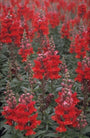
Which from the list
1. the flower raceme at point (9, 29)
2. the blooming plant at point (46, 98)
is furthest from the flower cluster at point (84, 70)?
the flower raceme at point (9, 29)

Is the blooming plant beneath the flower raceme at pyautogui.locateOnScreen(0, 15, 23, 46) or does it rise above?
beneath

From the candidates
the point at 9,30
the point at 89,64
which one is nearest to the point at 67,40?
the point at 9,30

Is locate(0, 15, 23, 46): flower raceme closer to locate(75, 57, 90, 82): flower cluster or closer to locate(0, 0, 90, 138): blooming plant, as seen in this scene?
locate(0, 0, 90, 138): blooming plant

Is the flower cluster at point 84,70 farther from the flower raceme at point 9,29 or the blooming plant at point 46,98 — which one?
the flower raceme at point 9,29

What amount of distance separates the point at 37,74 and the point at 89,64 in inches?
40.6

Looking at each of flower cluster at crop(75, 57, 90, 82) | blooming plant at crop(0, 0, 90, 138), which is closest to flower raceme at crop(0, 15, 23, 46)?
blooming plant at crop(0, 0, 90, 138)

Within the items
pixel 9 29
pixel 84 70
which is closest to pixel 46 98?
pixel 84 70

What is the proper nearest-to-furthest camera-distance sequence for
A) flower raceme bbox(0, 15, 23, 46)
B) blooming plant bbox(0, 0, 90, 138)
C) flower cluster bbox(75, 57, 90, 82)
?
blooming plant bbox(0, 0, 90, 138) → flower cluster bbox(75, 57, 90, 82) → flower raceme bbox(0, 15, 23, 46)

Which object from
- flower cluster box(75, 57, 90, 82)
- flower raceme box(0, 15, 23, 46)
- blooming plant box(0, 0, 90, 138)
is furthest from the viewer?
flower raceme box(0, 15, 23, 46)

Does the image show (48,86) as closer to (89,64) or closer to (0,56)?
(89,64)

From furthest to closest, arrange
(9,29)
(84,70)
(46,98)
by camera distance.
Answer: (9,29), (46,98), (84,70)

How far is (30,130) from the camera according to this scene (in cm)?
341

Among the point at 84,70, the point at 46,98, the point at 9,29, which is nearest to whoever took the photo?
the point at 84,70

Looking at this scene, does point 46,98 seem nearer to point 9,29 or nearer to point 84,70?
point 84,70
